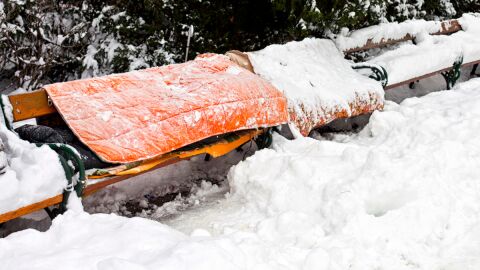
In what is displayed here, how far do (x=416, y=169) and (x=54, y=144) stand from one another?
2.74 m

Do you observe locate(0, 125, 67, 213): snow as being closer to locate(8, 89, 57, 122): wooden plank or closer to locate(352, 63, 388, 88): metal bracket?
locate(8, 89, 57, 122): wooden plank

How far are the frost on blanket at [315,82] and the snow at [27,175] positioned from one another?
247 cm

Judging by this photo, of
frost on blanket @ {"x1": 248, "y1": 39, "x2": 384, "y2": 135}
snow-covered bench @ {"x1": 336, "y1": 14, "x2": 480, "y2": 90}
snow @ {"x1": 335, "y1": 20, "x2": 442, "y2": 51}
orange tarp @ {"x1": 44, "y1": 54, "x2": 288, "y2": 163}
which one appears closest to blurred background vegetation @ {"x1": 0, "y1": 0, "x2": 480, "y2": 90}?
snow @ {"x1": 335, "y1": 20, "x2": 442, "y2": 51}

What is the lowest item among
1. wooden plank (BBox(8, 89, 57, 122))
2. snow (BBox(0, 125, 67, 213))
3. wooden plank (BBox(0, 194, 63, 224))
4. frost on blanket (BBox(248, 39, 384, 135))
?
frost on blanket (BBox(248, 39, 384, 135))

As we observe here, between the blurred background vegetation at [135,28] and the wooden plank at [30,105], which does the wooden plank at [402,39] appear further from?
the wooden plank at [30,105]

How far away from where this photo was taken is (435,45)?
7.31 meters

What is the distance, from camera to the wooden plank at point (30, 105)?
3715 mm

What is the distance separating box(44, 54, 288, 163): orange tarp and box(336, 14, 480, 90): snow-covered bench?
232cm

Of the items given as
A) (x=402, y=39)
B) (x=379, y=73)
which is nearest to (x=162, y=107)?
(x=379, y=73)

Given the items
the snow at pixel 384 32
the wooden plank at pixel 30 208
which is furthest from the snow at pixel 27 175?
the snow at pixel 384 32

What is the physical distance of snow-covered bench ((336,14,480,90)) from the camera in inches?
258

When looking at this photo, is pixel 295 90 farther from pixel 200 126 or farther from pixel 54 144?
pixel 54 144

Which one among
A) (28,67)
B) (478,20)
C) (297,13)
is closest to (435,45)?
(478,20)

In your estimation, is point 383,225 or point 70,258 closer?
point 70,258
